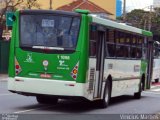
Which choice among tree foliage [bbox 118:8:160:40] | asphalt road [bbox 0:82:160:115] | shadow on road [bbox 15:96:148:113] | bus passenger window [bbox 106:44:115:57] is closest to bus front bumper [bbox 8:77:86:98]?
asphalt road [bbox 0:82:160:115]

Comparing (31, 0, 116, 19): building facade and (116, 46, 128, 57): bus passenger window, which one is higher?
(31, 0, 116, 19): building facade

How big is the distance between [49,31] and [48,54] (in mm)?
697

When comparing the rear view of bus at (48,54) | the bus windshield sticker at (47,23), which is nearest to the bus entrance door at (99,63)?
the rear view of bus at (48,54)

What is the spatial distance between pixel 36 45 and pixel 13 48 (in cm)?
73

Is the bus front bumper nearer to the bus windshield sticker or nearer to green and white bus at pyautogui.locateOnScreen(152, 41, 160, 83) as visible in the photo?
the bus windshield sticker

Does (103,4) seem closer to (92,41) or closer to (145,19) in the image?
(145,19)

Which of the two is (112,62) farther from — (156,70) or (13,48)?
(156,70)

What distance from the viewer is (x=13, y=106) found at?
58.1 feet

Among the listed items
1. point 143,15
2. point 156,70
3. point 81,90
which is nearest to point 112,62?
point 81,90

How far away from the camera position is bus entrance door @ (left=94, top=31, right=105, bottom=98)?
700 inches

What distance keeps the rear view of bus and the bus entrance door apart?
1452 mm

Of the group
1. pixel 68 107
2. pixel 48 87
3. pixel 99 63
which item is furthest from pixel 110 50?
pixel 48 87

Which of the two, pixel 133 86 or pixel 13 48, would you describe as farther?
pixel 133 86

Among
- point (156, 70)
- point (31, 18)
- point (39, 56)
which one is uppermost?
point (31, 18)
